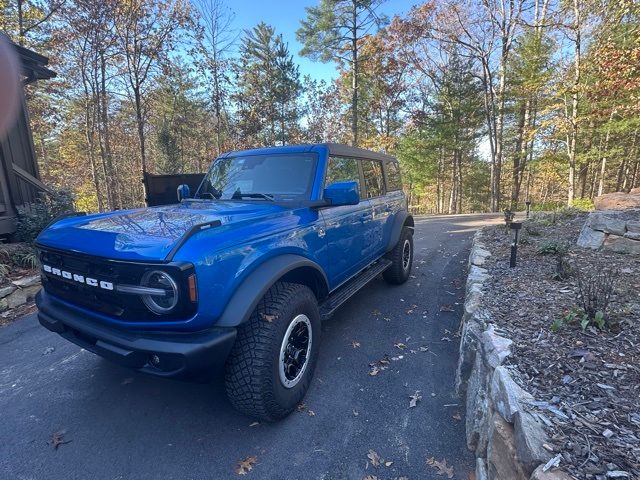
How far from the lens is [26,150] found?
692 centimetres

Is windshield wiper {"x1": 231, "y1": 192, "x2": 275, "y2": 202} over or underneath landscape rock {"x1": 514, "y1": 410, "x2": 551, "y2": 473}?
over

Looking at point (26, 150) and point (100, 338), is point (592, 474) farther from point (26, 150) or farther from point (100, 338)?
point (26, 150)

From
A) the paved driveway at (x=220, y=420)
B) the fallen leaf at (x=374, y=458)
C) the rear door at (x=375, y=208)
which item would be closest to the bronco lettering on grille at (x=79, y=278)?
the paved driveway at (x=220, y=420)

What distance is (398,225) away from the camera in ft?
15.6

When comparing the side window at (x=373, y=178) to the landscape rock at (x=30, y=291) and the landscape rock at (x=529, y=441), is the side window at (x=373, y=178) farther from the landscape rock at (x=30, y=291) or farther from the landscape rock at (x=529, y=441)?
the landscape rock at (x=30, y=291)

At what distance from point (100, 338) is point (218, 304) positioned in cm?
76

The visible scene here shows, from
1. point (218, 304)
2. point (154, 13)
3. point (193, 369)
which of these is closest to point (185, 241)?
point (218, 304)

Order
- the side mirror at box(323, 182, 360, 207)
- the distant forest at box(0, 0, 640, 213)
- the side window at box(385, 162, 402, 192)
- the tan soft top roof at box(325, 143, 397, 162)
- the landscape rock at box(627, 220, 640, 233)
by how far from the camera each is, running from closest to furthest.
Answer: the side mirror at box(323, 182, 360, 207) → the tan soft top roof at box(325, 143, 397, 162) → the landscape rock at box(627, 220, 640, 233) → the side window at box(385, 162, 402, 192) → the distant forest at box(0, 0, 640, 213)

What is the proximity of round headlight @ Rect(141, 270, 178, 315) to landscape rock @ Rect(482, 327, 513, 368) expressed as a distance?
1943mm

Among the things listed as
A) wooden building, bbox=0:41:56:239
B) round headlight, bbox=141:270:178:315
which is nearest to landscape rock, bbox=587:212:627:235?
round headlight, bbox=141:270:178:315

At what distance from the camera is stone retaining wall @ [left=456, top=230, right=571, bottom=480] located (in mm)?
1288

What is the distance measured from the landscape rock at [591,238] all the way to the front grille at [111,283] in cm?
510

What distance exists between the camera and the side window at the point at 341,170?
10.4 ft

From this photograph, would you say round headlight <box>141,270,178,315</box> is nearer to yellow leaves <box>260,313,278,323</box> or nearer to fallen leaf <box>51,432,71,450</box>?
yellow leaves <box>260,313,278,323</box>
